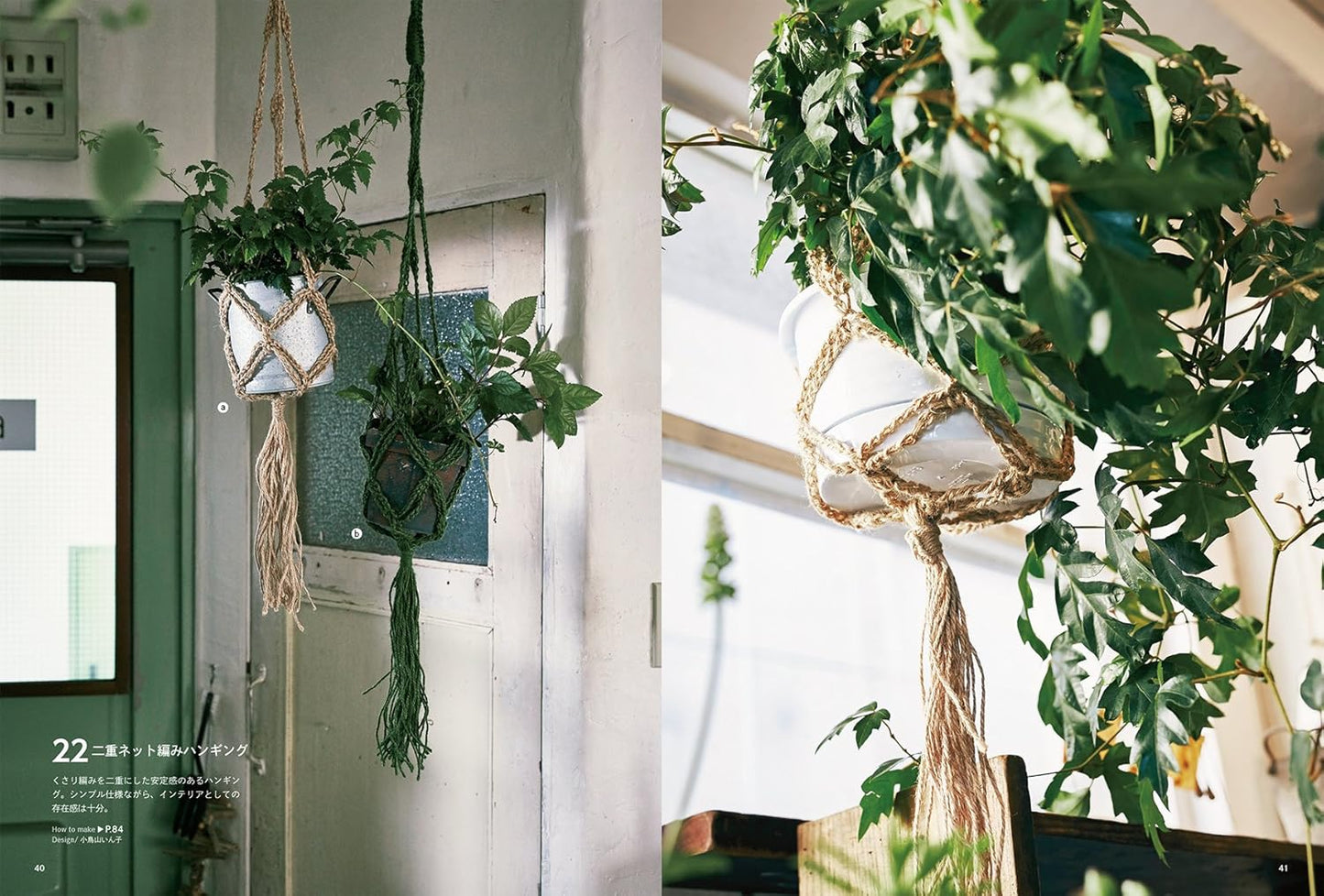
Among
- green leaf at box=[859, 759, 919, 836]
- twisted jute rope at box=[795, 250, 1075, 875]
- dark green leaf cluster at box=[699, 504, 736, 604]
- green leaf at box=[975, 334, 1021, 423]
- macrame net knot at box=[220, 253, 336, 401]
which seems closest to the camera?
green leaf at box=[975, 334, 1021, 423]

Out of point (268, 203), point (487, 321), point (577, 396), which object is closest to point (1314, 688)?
point (577, 396)

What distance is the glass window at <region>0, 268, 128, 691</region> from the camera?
992mm

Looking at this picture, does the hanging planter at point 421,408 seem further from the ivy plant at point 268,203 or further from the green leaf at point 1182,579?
the green leaf at point 1182,579

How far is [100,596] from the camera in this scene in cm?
100

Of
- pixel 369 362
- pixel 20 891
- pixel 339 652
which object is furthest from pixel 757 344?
pixel 20 891

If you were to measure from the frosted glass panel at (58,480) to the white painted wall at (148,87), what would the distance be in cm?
11

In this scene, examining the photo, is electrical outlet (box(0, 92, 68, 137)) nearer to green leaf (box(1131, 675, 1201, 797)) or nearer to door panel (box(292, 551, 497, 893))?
door panel (box(292, 551, 497, 893))

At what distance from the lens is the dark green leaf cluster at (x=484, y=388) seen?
38.2 inches

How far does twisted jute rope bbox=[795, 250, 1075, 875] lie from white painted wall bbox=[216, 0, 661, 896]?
369 mm

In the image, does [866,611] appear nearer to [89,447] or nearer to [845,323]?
[845,323]

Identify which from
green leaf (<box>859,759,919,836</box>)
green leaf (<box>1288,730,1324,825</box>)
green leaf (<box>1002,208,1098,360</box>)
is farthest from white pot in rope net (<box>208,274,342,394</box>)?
green leaf (<box>1288,730,1324,825</box>)

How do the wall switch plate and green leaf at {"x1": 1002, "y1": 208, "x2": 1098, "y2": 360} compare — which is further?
the wall switch plate

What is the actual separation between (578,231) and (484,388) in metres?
0.22

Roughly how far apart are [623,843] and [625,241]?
665mm
